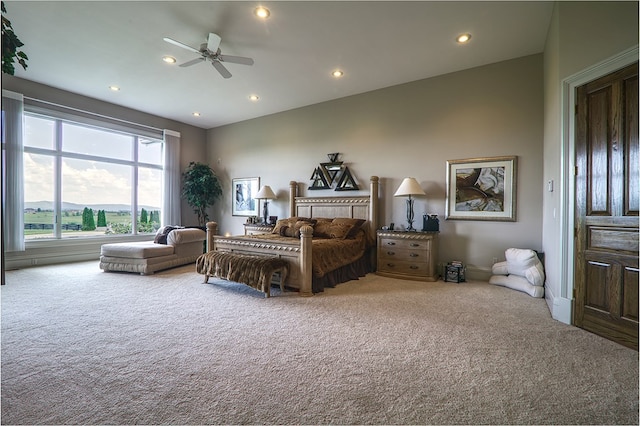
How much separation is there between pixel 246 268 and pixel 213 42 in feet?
9.01

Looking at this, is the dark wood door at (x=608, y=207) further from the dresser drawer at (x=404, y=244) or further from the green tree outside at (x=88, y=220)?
the green tree outside at (x=88, y=220)

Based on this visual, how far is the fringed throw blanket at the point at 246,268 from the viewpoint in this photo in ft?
11.6

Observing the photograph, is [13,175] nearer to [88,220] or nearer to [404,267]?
[88,220]

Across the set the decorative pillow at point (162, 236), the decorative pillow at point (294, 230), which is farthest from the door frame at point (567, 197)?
the decorative pillow at point (162, 236)

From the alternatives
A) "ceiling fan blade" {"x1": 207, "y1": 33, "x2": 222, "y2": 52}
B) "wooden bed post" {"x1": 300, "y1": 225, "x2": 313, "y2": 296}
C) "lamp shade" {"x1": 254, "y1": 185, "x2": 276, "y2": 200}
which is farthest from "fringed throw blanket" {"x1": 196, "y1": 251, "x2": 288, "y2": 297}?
"ceiling fan blade" {"x1": 207, "y1": 33, "x2": 222, "y2": 52}

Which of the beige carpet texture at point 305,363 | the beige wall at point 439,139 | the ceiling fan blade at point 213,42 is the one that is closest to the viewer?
the beige carpet texture at point 305,363

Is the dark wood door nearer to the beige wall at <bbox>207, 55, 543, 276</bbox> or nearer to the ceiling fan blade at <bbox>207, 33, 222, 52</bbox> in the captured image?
the beige wall at <bbox>207, 55, 543, 276</bbox>

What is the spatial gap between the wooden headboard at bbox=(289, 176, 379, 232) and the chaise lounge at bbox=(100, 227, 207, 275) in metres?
2.05

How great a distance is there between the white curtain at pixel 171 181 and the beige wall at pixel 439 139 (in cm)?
261

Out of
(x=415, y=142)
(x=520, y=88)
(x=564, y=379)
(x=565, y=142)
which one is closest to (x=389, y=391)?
(x=564, y=379)

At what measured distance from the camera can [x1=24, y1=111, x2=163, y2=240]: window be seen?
5.38m

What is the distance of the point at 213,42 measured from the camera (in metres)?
3.51

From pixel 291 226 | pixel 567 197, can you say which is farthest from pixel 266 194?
pixel 567 197

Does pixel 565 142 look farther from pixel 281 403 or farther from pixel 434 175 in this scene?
pixel 281 403
